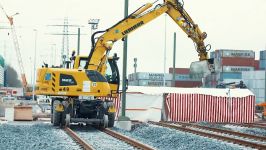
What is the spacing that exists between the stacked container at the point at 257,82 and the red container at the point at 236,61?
1341cm

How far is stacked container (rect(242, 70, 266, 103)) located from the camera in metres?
88.0

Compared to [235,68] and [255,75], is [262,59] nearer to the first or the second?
[235,68]

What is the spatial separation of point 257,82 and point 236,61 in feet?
59.1

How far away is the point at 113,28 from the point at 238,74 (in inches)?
3284

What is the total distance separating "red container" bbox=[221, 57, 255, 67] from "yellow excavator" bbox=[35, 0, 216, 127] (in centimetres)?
8196

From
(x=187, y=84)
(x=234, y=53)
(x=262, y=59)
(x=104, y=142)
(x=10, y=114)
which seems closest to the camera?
(x=104, y=142)

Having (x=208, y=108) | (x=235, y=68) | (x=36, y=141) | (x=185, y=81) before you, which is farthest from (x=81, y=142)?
(x=185, y=81)

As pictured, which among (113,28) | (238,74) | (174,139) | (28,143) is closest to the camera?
(28,143)

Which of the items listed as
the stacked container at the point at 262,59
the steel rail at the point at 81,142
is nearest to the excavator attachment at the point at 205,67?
the steel rail at the point at 81,142

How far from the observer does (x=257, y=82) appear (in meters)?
89.6

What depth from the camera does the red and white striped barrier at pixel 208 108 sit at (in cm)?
3581

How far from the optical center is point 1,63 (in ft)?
488

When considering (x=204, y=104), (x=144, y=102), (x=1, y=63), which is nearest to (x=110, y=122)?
(x=144, y=102)

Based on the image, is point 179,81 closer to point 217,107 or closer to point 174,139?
point 217,107
